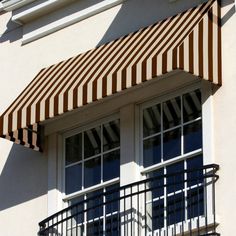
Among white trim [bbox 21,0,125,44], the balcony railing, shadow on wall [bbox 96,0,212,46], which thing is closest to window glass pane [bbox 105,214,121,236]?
the balcony railing

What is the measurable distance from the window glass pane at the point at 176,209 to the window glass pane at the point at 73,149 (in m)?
2.25

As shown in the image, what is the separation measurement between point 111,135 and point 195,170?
2.25 meters

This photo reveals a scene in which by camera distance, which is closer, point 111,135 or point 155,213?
point 155,213

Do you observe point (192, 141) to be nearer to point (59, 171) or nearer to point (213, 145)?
point (213, 145)

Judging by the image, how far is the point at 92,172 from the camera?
21703 mm

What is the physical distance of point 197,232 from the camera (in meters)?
19.6

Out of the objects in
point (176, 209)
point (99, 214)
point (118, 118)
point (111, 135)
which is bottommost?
point (176, 209)

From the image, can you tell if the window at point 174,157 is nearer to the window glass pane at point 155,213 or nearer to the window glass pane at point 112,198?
the window glass pane at point 155,213

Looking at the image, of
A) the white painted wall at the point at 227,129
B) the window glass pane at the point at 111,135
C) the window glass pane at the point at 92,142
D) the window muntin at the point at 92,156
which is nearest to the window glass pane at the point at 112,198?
the window muntin at the point at 92,156

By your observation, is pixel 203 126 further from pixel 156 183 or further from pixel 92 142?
pixel 92 142

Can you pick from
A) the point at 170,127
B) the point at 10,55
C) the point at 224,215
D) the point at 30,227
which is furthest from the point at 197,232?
the point at 10,55

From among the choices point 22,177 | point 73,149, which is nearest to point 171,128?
point 73,149

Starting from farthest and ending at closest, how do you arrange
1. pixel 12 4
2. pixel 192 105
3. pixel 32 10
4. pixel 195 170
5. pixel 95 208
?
pixel 12 4 → pixel 32 10 → pixel 95 208 → pixel 192 105 → pixel 195 170

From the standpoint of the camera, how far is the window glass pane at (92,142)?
858 inches
